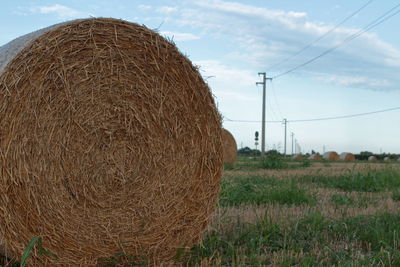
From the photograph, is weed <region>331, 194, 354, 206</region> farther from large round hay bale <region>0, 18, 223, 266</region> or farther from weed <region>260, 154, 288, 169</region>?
weed <region>260, 154, 288, 169</region>

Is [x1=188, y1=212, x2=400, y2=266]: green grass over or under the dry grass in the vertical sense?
under

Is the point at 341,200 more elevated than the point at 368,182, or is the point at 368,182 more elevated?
the point at 368,182

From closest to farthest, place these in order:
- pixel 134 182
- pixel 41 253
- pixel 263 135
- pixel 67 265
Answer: pixel 41 253, pixel 67 265, pixel 134 182, pixel 263 135

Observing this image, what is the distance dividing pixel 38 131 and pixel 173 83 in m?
1.23

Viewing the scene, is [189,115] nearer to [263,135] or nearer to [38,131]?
[38,131]

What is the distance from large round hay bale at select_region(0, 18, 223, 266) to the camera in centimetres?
391

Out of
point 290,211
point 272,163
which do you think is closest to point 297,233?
point 290,211

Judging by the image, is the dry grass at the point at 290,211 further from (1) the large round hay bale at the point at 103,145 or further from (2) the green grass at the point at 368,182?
(2) the green grass at the point at 368,182

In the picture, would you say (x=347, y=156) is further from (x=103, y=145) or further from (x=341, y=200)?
(x=103, y=145)

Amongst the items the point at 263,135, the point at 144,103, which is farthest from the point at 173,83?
the point at 263,135

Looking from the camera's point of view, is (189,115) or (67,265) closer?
(67,265)

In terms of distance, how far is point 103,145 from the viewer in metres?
4.39

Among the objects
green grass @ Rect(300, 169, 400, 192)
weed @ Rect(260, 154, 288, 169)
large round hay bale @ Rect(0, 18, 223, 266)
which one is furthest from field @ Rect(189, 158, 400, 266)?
weed @ Rect(260, 154, 288, 169)

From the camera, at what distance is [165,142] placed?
15.1 feet
